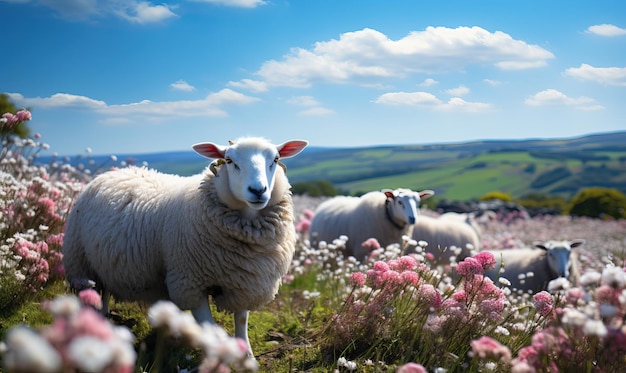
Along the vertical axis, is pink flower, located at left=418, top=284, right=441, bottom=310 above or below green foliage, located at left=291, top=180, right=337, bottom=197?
above

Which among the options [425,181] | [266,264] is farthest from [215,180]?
[425,181]

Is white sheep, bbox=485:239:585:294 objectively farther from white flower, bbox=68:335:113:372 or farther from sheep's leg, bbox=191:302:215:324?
white flower, bbox=68:335:113:372

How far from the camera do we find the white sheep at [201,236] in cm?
439

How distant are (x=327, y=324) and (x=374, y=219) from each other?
4204mm

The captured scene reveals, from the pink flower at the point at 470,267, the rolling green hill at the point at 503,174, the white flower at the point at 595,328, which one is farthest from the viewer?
the rolling green hill at the point at 503,174

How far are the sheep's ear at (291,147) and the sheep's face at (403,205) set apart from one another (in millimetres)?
3443

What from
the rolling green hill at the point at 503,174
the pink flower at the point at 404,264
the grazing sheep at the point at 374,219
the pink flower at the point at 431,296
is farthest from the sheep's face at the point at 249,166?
the rolling green hill at the point at 503,174

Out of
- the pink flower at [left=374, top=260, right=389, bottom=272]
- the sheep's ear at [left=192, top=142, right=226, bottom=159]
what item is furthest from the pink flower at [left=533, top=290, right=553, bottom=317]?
the sheep's ear at [left=192, top=142, right=226, bottom=159]

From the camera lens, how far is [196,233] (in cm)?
448

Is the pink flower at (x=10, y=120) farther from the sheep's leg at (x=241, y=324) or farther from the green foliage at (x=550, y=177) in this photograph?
the green foliage at (x=550, y=177)

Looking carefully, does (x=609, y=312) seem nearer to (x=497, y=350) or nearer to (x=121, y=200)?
(x=497, y=350)

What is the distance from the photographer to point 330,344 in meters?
4.43

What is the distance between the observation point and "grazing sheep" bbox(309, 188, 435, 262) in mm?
8195

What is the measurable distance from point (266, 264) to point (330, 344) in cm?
82
